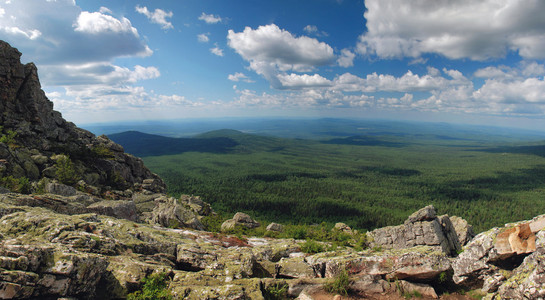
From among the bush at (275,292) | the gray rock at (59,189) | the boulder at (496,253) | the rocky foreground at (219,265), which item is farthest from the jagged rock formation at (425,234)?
the gray rock at (59,189)

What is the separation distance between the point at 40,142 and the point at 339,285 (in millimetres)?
51688

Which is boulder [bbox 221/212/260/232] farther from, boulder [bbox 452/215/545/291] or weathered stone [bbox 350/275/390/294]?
boulder [bbox 452/215/545/291]

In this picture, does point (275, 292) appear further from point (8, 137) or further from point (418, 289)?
point (8, 137)

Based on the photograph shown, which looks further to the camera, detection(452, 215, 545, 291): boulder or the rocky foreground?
detection(452, 215, 545, 291): boulder

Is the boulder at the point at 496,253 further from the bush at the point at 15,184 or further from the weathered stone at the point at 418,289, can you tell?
the bush at the point at 15,184

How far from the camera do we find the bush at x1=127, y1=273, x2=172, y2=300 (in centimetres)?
990

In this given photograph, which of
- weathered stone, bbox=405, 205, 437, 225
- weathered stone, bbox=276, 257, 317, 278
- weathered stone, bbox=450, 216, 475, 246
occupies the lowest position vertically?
weathered stone, bbox=450, 216, 475, 246

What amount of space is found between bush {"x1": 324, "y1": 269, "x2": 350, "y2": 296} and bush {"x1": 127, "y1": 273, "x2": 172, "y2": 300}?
8120 millimetres

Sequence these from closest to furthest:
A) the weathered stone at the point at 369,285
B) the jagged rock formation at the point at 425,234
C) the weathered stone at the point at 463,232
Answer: the weathered stone at the point at 369,285
the jagged rock formation at the point at 425,234
the weathered stone at the point at 463,232

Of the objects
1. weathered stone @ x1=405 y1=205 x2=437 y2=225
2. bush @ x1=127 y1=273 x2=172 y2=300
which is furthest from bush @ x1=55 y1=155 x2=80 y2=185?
weathered stone @ x1=405 y1=205 x2=437 y2=225

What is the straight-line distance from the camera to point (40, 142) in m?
38.8

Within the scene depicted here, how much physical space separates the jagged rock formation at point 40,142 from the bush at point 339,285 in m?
36.3

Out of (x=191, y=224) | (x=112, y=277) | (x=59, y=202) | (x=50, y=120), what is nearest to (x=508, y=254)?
(x=112, y=277)

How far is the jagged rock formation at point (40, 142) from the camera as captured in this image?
33000 mm
